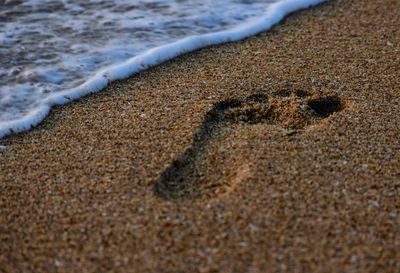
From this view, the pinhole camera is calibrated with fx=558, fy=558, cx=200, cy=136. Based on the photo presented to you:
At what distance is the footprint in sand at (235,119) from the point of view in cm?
214

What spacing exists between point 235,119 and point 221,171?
1.38ft

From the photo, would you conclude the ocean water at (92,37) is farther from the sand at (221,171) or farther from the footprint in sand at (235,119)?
the footprint in sand at (235,119)

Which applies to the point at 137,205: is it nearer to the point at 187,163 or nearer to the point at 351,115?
the point at 187,163

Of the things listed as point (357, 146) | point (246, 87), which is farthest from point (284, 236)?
point (246, 87)

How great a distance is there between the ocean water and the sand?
15cm

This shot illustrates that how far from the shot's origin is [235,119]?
8.36 ft

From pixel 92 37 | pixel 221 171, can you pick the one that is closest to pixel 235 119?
pixel 221 171

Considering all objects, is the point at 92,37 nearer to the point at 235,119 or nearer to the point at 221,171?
the point at 235,119

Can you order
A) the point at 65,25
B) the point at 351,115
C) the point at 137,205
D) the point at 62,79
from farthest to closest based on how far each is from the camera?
1. the point at 65,25
2. the point at 62,79
3. the point at 351,115
4. the point at 137,205

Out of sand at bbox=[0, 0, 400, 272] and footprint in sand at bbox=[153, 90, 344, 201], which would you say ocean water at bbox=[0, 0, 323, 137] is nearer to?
sand at bbox=[0, 0, 400, 272]

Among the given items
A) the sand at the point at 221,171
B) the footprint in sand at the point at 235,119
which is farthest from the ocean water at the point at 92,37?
the footprint in sand at the point at 235,119

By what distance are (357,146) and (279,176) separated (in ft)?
1.34

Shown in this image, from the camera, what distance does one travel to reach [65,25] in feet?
11.9

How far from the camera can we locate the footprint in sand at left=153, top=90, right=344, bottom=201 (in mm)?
2139
